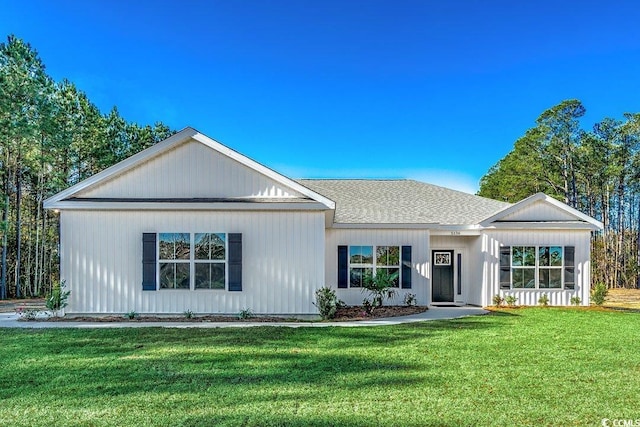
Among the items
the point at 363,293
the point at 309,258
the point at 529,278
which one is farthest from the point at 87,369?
the point at 529,278

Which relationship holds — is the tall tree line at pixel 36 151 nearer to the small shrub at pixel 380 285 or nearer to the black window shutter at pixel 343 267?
the black window shutter at pixel 343 267

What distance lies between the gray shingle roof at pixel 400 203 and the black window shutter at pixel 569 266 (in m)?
2.59

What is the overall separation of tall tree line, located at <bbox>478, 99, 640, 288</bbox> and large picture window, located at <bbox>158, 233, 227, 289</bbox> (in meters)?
25.8

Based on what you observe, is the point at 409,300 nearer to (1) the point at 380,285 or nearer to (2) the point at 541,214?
(1) the point at 380,285

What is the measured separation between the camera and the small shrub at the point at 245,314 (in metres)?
10.9

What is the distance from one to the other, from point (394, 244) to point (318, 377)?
865cm

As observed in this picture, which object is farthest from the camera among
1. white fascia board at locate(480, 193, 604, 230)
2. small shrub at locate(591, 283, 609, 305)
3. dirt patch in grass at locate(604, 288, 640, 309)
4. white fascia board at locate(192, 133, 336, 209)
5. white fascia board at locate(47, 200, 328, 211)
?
dirt patch in grass at locate(604, 288, 640, 309)

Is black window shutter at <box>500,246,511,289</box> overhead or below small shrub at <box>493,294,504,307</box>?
overhead

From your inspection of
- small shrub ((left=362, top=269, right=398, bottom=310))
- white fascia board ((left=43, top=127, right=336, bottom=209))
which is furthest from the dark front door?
white fascia board ((left=43, top=127, right=336, bottom=209))

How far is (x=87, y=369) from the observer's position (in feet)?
19.6

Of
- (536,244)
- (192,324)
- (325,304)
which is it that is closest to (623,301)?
(536,244)

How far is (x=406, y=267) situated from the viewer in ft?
45.1

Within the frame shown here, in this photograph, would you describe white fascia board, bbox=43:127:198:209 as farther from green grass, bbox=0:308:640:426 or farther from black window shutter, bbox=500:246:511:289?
black window shutter, bbox=500:246:511:289

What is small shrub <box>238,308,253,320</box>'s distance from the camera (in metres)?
10.9
